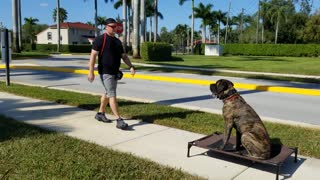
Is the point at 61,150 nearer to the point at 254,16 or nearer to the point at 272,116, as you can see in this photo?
the point at 272,116

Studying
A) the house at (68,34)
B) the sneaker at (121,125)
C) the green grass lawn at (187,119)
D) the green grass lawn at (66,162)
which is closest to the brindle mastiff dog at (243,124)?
the green grass lawn at (66,162)

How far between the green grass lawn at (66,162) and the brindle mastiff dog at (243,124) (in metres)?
0.78

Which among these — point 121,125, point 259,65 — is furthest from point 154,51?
point 121,125

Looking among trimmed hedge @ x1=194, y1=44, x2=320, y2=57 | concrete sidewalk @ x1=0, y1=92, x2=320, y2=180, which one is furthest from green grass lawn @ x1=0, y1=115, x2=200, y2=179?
trimmed hedge @ x1=194, y1=44, x2=320, y2=57

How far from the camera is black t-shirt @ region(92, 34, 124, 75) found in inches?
251

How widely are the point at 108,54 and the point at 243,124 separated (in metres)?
2.73

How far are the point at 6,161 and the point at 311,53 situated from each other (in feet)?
163

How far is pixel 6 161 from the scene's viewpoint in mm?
4641

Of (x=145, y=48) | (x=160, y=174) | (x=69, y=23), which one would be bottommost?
(x=160, y=174)

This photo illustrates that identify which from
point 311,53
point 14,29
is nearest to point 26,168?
point 14,29

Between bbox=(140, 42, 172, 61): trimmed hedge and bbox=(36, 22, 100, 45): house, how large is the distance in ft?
197

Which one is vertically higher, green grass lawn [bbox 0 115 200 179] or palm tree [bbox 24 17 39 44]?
palm tree [bbox 24 17 39 44]

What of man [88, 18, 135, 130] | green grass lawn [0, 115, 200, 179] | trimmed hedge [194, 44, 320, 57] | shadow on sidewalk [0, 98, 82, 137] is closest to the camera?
green grass lawn [0, 115, 200, 179]

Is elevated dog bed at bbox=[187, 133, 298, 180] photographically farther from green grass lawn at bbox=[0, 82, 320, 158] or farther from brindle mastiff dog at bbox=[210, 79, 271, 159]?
green grass lawn at bbox=[0, 82, 320, 158]
